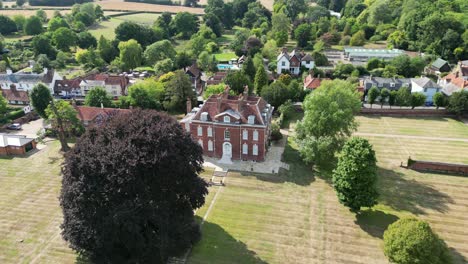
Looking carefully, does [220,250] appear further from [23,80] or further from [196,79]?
[23,80]

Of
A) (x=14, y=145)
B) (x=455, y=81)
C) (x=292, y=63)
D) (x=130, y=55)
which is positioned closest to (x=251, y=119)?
(x=14, y=145)

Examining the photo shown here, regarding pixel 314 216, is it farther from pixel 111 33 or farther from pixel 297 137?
pixel 111 33

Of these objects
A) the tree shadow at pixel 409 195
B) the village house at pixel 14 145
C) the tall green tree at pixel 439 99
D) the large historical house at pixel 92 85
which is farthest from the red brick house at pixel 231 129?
the tall green tree at pixel 439 99

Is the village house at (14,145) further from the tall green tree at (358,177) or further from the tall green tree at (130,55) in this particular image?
the tall green tree at (130,55)

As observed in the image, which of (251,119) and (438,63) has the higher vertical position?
(438,63)

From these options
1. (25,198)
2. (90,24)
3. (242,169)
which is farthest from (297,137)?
(90,24)

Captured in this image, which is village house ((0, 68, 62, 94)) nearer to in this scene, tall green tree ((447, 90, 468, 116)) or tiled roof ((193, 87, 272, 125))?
tiled roof ((193, 87, 272, 125))

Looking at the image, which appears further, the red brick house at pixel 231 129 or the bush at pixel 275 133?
the bush at pixel 275 133
